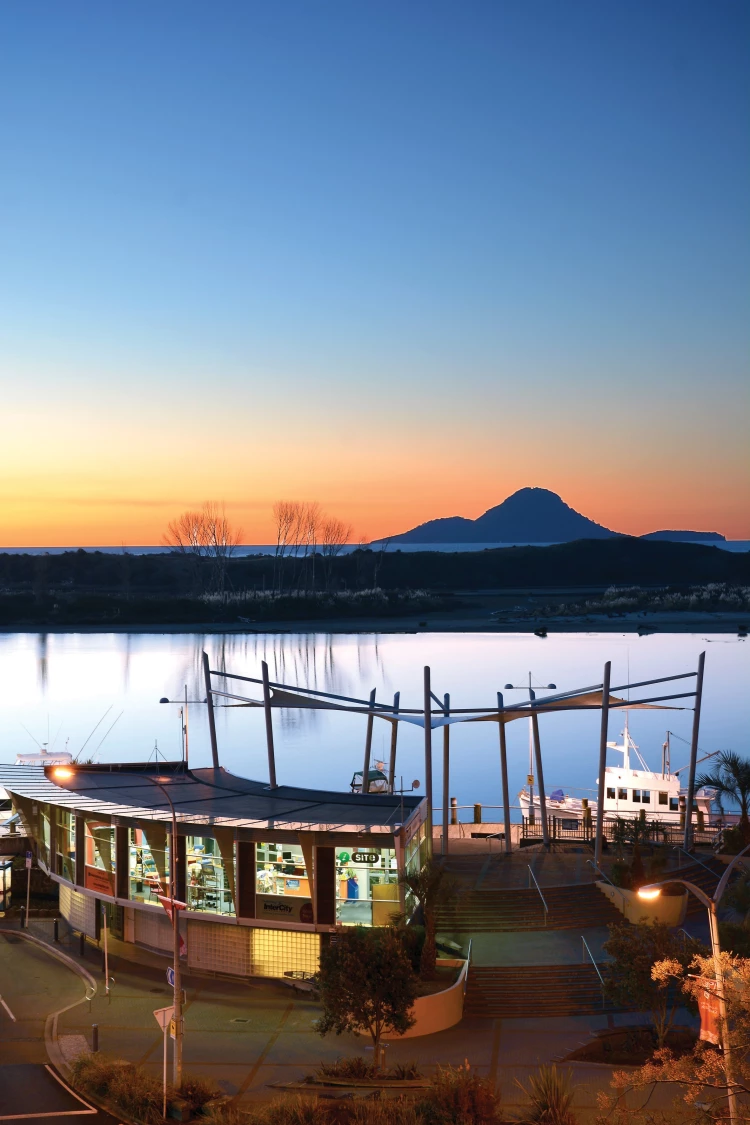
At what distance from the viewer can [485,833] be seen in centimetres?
4084

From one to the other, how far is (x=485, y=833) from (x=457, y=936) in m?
11.5

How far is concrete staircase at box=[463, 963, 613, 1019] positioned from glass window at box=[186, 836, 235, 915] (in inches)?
250

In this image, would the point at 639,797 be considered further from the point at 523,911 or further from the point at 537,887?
the point at 523,911

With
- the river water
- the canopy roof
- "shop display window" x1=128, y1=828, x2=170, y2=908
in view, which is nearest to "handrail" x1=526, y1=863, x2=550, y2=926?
the canopy roof

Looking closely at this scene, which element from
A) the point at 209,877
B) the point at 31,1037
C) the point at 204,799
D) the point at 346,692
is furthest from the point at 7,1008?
the point at 346,692

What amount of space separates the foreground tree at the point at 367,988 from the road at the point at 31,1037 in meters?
4.78

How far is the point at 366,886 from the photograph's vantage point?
27.9 m

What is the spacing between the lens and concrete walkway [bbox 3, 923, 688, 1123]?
2242 cm

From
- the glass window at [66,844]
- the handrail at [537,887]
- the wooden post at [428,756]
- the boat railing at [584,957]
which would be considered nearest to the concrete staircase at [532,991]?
the boat railing at [584,957]

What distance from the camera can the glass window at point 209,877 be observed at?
28.6 meters

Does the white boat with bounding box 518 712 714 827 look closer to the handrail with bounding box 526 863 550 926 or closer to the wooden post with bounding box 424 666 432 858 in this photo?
the handrail with bounding box 526 863 550 926

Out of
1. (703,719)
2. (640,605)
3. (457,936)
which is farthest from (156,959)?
(640,605)

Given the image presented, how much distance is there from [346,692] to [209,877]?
6565 centimetres

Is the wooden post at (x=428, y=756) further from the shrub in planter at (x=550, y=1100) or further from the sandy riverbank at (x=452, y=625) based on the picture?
the sandy riverbank at (x=452, y=625)
